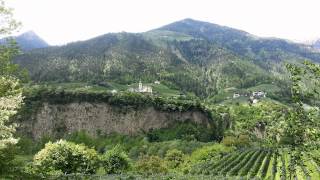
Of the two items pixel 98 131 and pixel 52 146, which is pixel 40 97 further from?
pixel 52 146

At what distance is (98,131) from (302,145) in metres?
142

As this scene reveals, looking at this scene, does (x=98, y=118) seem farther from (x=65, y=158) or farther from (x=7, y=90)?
(x=7, y=90)

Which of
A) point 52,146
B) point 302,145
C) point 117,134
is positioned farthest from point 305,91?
point 117,134

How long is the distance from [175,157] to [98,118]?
183 feet

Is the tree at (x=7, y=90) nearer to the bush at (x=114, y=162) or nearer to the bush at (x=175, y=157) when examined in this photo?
the bush at (x=114, y=162)

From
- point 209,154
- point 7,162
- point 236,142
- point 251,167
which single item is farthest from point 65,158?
point 236,142

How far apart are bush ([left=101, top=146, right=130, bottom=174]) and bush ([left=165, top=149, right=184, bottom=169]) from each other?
61.2ft

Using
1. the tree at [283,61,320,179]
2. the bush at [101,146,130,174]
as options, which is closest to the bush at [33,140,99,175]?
the bush at [101,146,130,174]

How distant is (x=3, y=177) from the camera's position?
Result: 19359 mm

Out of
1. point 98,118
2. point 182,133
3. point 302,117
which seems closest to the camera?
point 302,117

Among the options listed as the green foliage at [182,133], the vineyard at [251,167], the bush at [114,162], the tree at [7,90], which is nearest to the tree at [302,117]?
the tree at [7,90]

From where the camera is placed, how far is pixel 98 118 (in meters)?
160

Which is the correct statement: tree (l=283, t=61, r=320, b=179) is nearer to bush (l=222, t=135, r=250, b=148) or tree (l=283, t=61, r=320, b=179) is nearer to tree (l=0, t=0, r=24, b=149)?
tree (l=0, t=0, r=24, b=149)

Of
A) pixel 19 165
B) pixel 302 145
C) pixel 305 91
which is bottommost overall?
pixel 19 165
